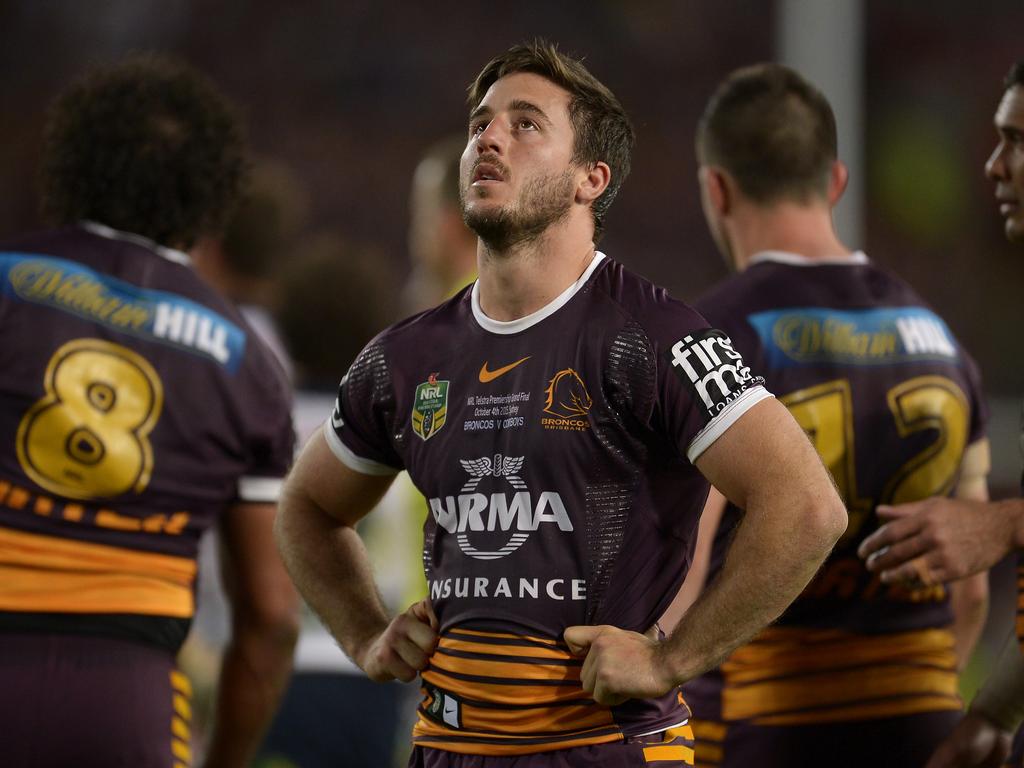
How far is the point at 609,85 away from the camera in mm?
13953

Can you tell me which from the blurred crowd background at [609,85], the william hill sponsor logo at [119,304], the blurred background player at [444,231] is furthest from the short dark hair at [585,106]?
the blurred crowd background at [609,85]

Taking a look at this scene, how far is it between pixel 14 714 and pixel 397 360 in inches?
49.7

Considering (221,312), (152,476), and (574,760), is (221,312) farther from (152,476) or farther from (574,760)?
(574,760)

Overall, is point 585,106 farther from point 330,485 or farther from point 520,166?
point 330,485

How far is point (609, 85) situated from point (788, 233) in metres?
10.3

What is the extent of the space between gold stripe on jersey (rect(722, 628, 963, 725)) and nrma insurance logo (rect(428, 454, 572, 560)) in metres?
1.30

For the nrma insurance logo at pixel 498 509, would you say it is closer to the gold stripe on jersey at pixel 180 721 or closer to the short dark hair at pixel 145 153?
the gold stripe on jersey at pixel 180 721

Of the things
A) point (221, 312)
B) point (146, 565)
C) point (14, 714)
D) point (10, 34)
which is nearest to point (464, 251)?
point (221, 312)

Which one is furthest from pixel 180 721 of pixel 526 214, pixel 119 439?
pixel 526 214

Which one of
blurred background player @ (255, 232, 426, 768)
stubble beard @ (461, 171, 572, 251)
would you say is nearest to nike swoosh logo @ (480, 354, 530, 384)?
stubble beard @ (461, 171, 572, 251)

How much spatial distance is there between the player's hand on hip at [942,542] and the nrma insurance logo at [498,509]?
2.97ft

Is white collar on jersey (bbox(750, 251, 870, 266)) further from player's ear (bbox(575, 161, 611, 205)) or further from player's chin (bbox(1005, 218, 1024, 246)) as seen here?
player's ear (bbox(575, 161, 611, 205))

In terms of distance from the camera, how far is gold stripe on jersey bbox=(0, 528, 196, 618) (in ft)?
11.2

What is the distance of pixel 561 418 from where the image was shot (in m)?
2.71
